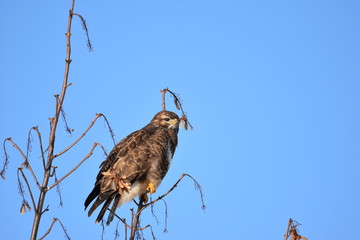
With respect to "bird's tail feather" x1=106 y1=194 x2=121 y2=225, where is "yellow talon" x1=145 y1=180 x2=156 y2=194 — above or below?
above

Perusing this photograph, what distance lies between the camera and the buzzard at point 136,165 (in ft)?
19.5

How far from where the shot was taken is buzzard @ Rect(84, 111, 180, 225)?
234 inches

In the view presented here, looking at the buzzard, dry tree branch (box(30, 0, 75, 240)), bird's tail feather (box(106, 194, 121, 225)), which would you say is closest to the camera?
dry tree branch (box(30, 0, 75, 240))

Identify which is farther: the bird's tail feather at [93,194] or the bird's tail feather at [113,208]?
the bird's tail feather at [93,194]

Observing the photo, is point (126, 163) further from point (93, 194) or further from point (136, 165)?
point (93, 194)

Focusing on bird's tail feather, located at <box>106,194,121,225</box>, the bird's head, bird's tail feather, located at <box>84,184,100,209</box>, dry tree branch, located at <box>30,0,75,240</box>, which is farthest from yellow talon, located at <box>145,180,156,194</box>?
dry tree branch, located at <box>30,0,75,240</box>

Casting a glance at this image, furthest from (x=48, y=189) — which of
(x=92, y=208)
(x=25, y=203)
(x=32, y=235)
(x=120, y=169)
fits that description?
(x=120, y=169)

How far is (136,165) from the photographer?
6.50 meters

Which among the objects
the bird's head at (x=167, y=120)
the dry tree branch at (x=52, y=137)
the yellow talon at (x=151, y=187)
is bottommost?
the dry tree branch at (x=52, y=137)

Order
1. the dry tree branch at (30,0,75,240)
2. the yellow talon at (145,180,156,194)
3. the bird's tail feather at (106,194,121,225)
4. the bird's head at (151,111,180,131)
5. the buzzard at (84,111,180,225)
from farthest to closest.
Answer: the bird's head at (151,111,180,131) → the yellow talon at (145,180,156,194) → the buzzard at (84,111,180,225) → the bird's tail feather at (106,194,121,225) → the dry tree branch at (30,0,75,240)

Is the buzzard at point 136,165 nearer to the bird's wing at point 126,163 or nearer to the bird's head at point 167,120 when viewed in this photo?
the bird's wing at point 126,163

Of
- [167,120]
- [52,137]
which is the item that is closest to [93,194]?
[167,120]

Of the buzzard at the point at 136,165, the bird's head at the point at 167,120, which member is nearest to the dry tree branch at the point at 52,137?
the buzzard at the point at 136,165

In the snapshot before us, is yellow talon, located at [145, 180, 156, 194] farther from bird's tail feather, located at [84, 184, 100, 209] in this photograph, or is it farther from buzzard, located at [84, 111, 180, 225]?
bird's tail feather, located at [84, 184, 100, 209]
